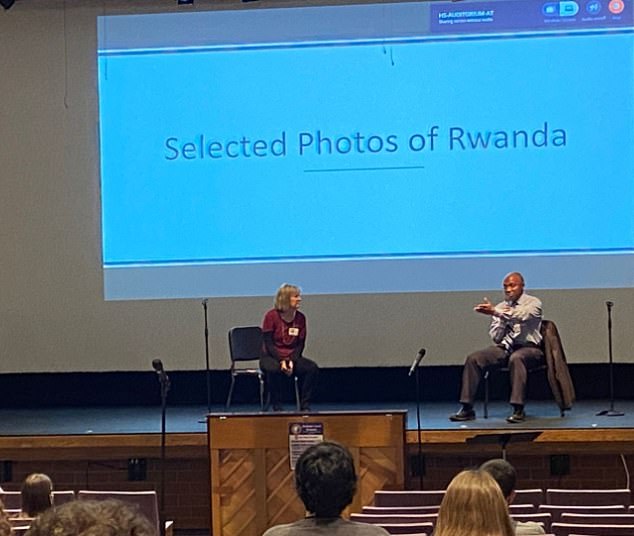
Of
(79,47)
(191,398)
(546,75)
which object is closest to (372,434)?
(191,398)

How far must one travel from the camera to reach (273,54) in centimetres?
799

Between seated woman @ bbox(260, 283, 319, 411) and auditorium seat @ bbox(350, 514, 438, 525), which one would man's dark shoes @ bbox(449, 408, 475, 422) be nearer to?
seated woman @ bbox(260, 283, 319, 411)

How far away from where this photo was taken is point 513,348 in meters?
7.11

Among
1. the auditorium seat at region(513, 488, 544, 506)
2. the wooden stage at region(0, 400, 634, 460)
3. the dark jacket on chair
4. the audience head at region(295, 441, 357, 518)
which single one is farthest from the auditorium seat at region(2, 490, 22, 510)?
the dark jacket on chair

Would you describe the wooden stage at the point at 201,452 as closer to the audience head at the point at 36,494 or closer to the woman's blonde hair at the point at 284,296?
the woman's blonde hair at the point at 284,296

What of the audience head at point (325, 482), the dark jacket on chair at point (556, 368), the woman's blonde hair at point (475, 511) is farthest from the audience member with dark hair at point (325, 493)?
the dark jacket on chair at point (556, 368)

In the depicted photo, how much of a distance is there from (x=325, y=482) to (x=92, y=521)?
143cm

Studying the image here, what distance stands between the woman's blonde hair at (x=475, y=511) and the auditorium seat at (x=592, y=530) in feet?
3.65

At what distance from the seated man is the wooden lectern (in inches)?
47.3

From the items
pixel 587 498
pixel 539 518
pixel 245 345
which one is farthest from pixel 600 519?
pixel 245 345

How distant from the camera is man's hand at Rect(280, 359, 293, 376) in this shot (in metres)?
7.28

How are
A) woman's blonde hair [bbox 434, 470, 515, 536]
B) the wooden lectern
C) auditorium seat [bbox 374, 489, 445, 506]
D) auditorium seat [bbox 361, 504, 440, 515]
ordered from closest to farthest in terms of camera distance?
woman's blonde hair [bbox 434, 470, 515, 536] < auditorium seat [bbox 361, 504, 440, 515] < auditorium seat [bbox 374, 489, 445, 506] < the wooden lectern

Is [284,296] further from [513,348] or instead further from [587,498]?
[587,498]

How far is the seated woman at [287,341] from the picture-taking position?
7.34 m
